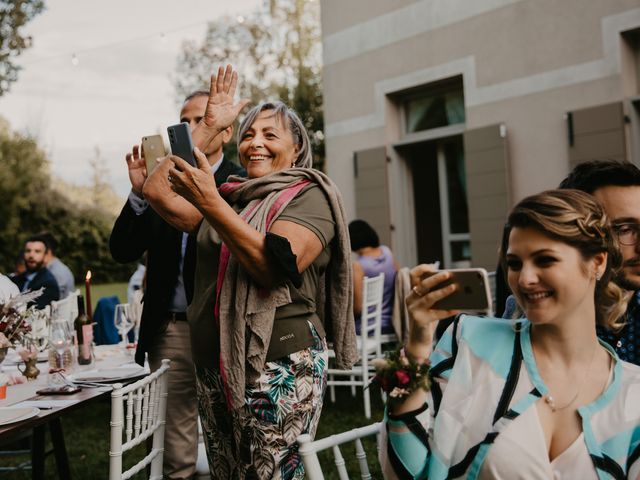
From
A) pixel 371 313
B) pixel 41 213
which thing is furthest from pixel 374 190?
pixel 41 213

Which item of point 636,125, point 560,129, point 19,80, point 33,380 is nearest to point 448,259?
point 560,129

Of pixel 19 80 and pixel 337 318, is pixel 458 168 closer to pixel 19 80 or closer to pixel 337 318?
pixel 337 318

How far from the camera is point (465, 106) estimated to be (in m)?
6.69

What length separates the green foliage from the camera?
1842 cm

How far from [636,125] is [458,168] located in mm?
1972

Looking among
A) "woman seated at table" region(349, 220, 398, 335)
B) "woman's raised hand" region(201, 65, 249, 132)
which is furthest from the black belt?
"woman seated at table" region(349, 220, 398, 335)

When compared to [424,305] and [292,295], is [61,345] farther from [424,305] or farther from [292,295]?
[424,305]

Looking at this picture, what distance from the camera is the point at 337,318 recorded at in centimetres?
193

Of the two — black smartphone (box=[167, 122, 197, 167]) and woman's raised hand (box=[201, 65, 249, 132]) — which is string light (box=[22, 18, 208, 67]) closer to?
woman's raised hand (box=[201, 65, 249, 132])

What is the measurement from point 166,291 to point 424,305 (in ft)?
4.87

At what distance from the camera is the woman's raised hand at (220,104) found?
2.14 metres

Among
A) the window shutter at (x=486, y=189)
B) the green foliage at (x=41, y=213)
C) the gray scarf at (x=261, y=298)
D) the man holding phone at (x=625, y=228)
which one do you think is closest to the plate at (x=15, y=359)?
the gray scarf at (x=261, y=298)

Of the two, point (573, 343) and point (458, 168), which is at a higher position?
point (458, 168)

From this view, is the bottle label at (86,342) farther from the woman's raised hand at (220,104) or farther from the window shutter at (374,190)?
the window shutter at (374,190)
